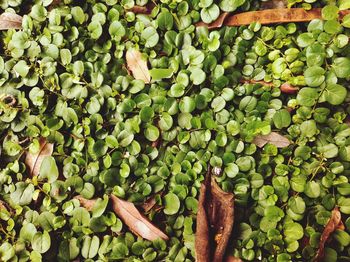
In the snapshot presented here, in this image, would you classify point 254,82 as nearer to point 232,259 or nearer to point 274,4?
point 274,4

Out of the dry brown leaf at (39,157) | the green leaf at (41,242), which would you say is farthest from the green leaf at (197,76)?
the green leaf at (41,242)

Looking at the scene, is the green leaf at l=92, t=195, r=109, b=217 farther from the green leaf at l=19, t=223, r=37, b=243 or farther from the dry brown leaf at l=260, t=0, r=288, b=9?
the dry brown leaf at l=260, t=0, r=288, b=9

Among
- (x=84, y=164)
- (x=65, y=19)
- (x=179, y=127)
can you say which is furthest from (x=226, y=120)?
(x=65, y=19)

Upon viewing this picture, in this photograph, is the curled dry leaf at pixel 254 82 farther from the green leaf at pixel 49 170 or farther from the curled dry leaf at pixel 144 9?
the green leaf at pixel 49 170

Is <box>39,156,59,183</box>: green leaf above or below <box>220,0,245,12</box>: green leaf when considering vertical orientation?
below

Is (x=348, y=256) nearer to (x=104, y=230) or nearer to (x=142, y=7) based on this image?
(x=104, y=230)

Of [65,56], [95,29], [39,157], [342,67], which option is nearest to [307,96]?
[342,67]

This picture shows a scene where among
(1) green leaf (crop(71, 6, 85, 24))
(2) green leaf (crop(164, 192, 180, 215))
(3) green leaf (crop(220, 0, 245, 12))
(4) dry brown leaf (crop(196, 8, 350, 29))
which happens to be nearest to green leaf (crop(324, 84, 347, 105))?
(4) dry brown leaf (crop(196, 8, 350, 29))

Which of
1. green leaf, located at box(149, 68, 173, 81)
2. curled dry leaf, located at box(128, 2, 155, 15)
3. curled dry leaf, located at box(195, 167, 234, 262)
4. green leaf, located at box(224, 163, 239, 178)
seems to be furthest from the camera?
curled dry leaf, located at box(128, 2, 155, 15)
